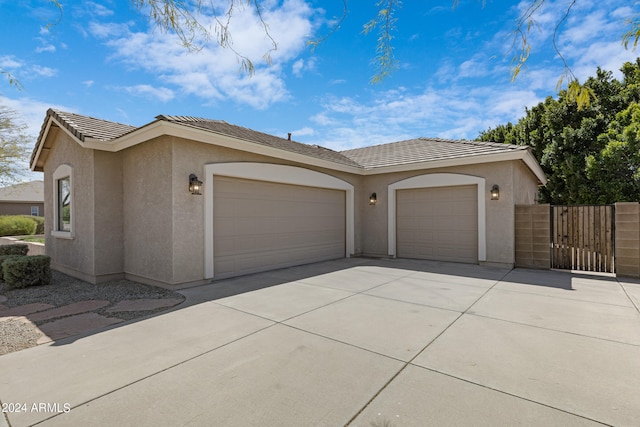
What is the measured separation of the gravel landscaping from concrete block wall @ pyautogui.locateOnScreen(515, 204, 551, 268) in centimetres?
880

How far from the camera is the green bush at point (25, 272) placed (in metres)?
6.52

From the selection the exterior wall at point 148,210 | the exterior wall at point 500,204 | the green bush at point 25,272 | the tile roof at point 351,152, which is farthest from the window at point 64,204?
the exterior wall at point 500,204

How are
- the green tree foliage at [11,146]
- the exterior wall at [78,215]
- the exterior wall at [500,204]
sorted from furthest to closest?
the green tree foliage at [11,146] → the exterior wall at [500,204] → the exterior wall at [78,215]

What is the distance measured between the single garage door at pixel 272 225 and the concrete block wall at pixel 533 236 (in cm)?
536

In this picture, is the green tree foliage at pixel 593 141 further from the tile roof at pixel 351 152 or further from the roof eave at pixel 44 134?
the roof eave at pixel 44 134

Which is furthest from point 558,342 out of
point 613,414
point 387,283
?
point 387,283

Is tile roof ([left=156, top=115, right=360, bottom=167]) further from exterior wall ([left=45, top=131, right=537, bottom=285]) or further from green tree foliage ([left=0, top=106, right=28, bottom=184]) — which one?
green tree foliage ([left=0, top=106, right=28, bottom=184])

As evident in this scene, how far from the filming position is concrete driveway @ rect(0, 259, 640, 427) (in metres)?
2.38

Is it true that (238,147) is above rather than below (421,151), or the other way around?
below

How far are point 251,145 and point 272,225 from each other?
230cm

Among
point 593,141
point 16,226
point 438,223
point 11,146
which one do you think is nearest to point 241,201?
point 438,223

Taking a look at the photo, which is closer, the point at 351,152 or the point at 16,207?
the point at 351,152

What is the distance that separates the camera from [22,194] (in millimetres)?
26828

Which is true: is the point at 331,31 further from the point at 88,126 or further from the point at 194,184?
the point at 88,126
